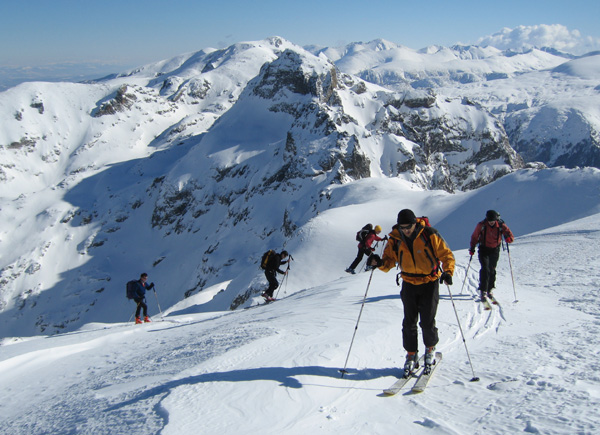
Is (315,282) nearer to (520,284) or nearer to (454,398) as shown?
(520,284)

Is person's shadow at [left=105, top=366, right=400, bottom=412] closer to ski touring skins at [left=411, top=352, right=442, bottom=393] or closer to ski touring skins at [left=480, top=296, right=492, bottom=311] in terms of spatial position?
ski touring skins at [left=411, top=352, right=442, bottom=393]

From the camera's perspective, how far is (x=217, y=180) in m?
89.3

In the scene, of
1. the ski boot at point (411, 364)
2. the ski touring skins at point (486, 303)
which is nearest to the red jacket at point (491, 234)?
the ski touring skins at point (486, 303)

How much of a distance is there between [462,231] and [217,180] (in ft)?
216

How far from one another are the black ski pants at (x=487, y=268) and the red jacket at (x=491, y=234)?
145 mm

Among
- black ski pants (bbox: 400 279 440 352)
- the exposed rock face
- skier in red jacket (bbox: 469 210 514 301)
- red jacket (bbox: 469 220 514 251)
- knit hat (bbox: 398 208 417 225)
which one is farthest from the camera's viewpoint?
the exposed rock face

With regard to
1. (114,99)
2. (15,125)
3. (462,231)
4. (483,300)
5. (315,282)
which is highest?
(114,99)

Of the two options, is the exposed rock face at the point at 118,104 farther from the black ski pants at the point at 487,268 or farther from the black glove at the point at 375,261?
the black glove at the point at 375,261

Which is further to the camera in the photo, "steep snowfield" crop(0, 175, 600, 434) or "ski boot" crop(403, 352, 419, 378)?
"ski boot" crop(403, 352, 419, 378)

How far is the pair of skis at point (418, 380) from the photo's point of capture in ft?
16.8

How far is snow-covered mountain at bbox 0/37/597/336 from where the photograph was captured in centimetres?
6344

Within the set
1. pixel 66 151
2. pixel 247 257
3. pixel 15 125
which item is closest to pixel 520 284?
pixel 247 257

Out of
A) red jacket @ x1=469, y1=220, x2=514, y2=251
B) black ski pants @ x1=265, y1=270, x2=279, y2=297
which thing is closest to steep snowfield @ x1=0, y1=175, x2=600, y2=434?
red jacket @ x1=469, y1=220, x2=514, y2=251

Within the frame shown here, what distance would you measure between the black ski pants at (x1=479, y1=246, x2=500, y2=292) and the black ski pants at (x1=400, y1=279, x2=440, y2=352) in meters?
4.80
